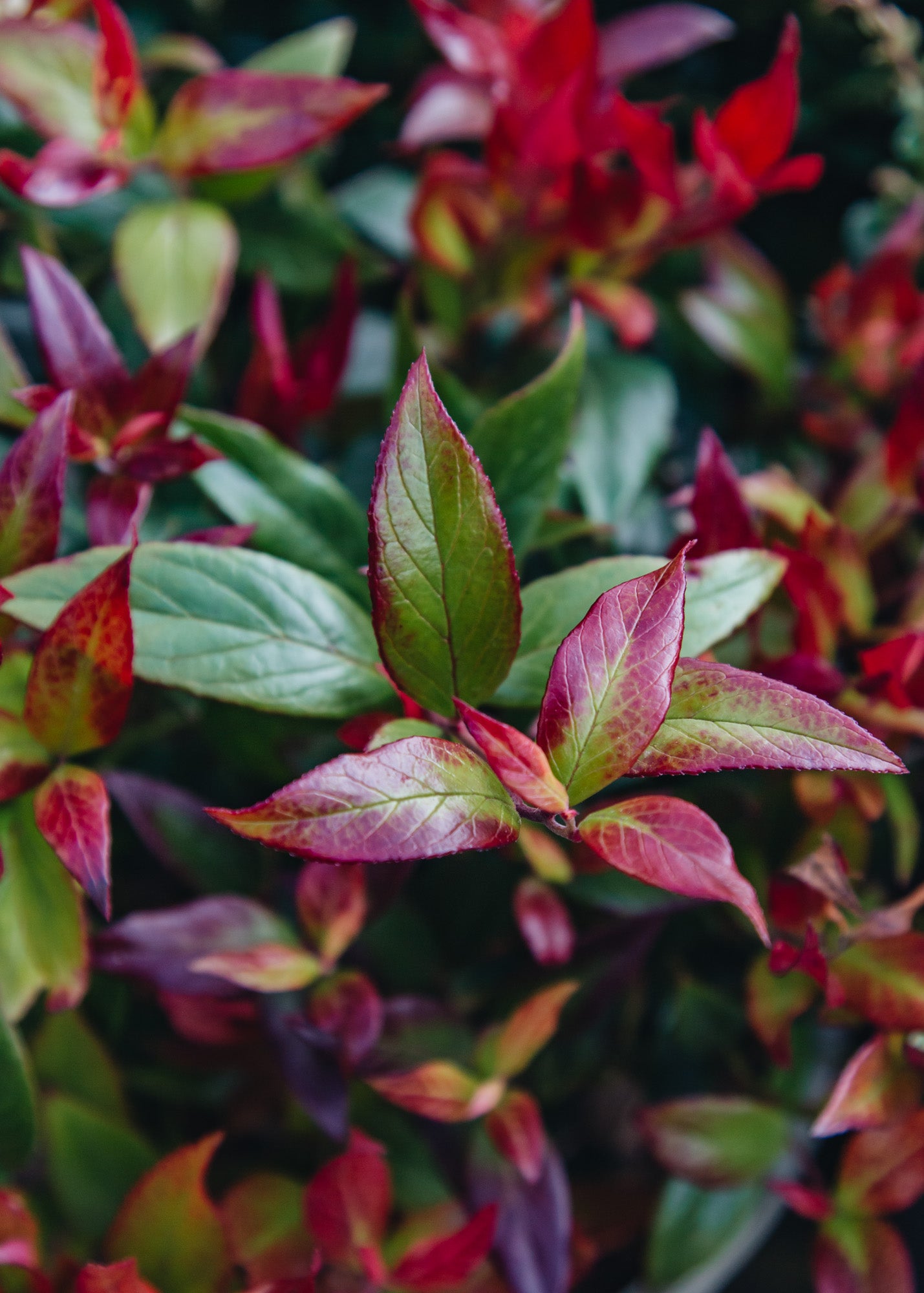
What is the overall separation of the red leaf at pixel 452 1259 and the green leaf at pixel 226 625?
22 centimetres

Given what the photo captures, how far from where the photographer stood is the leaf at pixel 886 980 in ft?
1.42

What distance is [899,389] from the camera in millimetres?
647

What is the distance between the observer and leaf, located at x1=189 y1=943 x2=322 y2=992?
0.41 m

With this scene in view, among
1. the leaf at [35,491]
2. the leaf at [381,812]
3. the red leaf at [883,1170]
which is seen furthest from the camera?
the red leaf at [883,1170]

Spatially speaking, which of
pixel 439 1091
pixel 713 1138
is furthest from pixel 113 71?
pixel 713 1138

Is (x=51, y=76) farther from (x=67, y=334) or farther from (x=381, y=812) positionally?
(x=381, y=812)

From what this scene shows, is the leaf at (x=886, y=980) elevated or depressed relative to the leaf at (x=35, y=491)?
depressed

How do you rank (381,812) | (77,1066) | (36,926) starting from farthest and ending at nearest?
(77,1066)
(36,926)
(381,812)

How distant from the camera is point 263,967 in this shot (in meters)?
0.43

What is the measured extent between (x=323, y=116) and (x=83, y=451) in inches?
8.4

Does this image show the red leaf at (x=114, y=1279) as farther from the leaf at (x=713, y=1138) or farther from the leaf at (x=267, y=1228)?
the leaf at (x=713, y=1138)

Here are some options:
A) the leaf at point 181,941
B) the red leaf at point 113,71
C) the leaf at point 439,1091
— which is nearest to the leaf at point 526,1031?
the leaf at point 439,1091

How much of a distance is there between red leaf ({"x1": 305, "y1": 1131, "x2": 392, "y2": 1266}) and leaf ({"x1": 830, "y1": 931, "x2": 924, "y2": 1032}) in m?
0.22

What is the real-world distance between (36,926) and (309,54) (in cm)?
52
